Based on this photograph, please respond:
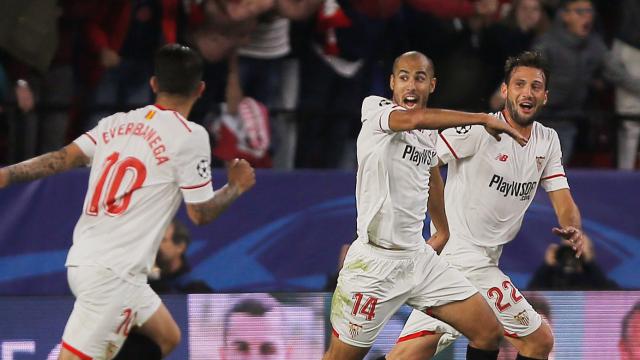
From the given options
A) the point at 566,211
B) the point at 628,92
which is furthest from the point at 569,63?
the point at 566,211

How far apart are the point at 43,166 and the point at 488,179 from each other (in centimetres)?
253

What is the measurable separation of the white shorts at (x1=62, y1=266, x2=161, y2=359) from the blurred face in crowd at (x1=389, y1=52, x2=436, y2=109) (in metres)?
1.77

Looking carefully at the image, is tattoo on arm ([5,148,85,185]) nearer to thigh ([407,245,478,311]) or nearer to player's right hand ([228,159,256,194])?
player's right hand ([228,159,256,194])

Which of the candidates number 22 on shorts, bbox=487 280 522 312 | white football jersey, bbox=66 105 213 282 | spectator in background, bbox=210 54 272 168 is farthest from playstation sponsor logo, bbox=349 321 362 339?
spectator in background, bbox=210 54 272 168

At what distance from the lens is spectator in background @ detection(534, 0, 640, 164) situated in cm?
1005

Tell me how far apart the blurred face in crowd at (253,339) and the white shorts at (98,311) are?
6.85ft

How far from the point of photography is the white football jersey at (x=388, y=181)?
6.73 meters

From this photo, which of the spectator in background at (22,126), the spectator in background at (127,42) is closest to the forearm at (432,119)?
the spectator in background at (127,42)

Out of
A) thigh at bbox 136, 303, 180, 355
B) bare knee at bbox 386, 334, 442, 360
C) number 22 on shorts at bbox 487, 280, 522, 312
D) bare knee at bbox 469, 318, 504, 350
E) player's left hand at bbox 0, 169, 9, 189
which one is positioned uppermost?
player's left hand at bbox 0, 169, 9, 189

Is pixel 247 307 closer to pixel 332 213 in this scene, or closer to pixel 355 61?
pixel 332 213

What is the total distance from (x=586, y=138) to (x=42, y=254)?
424 cm

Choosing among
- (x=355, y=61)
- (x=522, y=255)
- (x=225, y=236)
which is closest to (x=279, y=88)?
(x=355, y=61)

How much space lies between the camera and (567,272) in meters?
9.24

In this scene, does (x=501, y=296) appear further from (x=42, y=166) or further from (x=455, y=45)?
(x=455, y=45)
